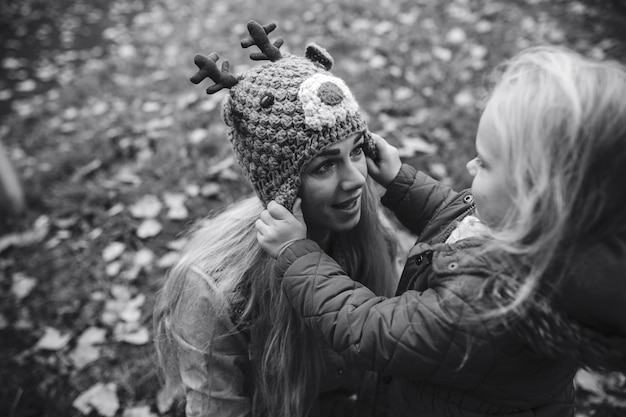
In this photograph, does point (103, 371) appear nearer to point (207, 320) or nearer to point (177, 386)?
point (177, 386)

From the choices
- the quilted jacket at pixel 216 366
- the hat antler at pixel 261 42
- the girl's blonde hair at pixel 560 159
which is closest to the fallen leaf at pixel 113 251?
the quilted jacket at pixel 216 366

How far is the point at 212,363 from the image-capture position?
62.2 inches

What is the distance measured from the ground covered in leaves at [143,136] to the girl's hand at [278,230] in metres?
1.26

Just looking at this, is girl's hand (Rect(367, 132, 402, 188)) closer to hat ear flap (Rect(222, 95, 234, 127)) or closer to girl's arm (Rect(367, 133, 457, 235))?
girl's arm (Rect(367, 133, 457, 235))

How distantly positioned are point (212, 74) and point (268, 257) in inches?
24.7

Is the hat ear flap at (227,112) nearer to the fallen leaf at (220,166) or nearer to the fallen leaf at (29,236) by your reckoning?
the fallen leaf at (220,166)

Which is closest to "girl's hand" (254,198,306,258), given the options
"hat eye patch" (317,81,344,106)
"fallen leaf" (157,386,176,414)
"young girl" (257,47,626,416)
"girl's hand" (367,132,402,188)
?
"young girl" (257,47,626,416)

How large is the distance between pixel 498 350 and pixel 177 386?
Result: 145cm

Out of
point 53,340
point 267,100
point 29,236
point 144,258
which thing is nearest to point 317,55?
point 267,100

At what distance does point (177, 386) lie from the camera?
6.50 ft

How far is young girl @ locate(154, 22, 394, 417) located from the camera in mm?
1331

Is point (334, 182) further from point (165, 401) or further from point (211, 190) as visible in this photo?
point (211, 190)

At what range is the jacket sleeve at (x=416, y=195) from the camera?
1.65 meters

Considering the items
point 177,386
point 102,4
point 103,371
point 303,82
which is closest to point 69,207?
point 103,371
